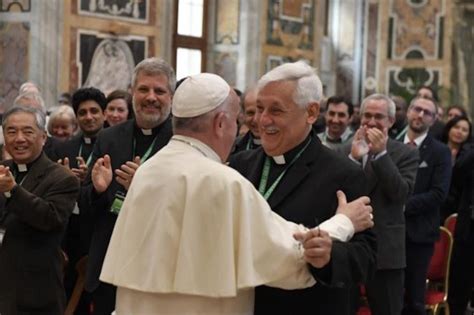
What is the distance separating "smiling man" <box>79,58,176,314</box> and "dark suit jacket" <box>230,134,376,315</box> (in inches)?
63.0

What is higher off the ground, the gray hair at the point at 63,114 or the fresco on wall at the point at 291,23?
the fresco on wall at the point at 291,23

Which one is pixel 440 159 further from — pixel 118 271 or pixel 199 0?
pixel 199 0

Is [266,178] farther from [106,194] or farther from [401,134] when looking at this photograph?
[401,134]

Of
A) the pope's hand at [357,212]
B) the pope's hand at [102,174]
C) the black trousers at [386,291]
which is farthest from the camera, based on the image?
the black trousers at [386,291]

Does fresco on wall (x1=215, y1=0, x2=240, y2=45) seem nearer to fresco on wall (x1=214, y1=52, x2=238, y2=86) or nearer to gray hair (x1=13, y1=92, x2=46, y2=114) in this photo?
fresco on wall (x1=214, y1=52, x2=238, y2=86)

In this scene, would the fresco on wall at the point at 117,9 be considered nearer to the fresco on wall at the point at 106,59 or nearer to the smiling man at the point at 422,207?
the fresco on wall at the point at 106,59

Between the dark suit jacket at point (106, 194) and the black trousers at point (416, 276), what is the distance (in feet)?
9.80

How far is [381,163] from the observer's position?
6.89 metres

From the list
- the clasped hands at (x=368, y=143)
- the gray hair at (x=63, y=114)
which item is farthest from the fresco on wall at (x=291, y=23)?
the clasped hands at (x=368, y=143)

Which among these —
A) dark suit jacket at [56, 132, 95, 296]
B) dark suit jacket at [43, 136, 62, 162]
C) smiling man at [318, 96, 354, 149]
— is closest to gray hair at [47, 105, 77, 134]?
dark suit jacket at [43, 136, 62, 162]

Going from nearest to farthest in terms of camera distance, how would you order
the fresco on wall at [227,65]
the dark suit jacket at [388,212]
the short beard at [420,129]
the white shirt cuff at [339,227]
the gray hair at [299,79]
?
the white shirt cuff at [339,227]
the gray hair at [299,79]
the dark suit jacket at [388,212]
the short beard at [420,129]
the fresco on wall at [227,65]

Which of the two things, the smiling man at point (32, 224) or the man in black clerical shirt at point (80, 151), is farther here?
the man in black clerical shirt at point (80, 151)

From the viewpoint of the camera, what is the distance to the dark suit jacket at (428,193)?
8039 mm

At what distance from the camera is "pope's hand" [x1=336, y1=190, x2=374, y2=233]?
4.00 m
